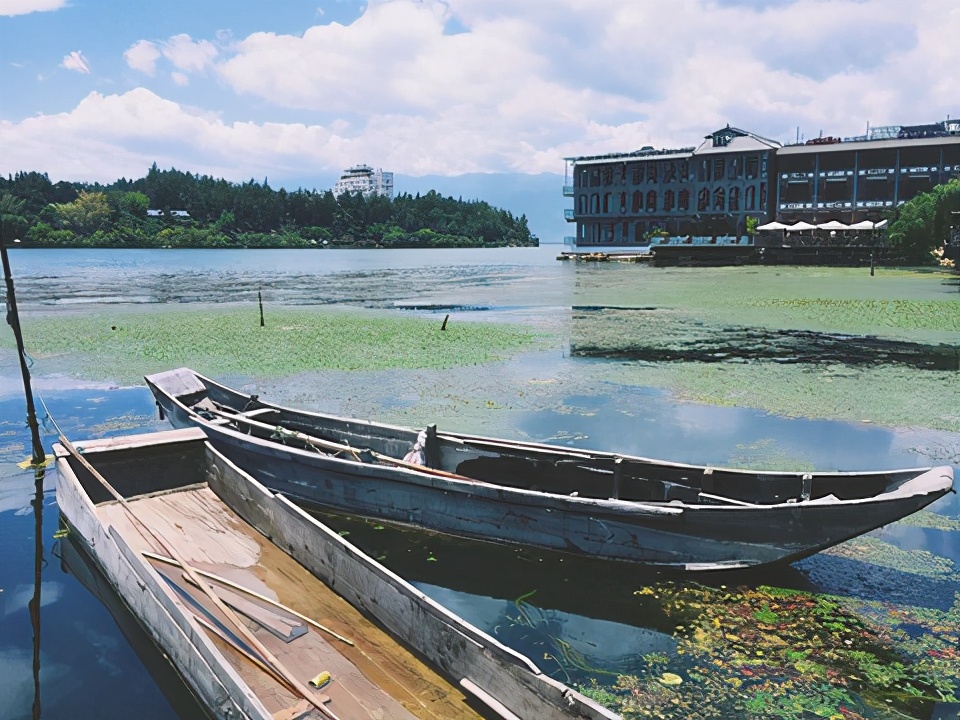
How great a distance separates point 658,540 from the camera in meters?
7.52

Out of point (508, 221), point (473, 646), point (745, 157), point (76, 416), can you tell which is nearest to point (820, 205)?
point (745, 157)

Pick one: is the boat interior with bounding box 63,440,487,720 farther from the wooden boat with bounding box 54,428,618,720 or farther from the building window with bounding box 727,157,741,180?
the building window with bounding box 727,157,741,180

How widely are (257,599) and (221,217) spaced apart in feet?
462

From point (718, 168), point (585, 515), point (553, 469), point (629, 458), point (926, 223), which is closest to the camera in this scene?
point (585, 515)

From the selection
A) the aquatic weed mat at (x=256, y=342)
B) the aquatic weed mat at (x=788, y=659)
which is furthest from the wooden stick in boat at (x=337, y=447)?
the aquatic weed mat at (x=256, y=342)

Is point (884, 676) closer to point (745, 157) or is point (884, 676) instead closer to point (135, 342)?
point (135, 342)

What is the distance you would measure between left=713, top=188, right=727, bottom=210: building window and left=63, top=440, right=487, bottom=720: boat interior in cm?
7064

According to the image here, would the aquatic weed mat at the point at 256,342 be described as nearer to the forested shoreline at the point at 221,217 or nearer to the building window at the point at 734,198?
the building window at the point at 734,198

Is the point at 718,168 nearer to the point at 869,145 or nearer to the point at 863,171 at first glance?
the point at 863,171

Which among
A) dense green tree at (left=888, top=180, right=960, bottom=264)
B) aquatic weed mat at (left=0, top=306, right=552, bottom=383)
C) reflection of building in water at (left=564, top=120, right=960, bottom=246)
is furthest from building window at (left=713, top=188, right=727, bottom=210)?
aquatic weed mat at (left=0, top=306, right=552, bottom=383)

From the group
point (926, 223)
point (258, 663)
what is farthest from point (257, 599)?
point (926, 223)

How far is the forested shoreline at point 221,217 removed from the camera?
120625 mm

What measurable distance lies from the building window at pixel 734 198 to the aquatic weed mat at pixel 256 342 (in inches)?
2035

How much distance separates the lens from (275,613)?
6.50m
